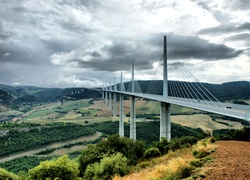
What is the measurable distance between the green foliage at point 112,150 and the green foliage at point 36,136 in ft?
250

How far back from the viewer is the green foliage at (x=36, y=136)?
9879cm

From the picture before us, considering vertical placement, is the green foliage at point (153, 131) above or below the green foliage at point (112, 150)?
below

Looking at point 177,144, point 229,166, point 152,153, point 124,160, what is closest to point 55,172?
point 124,160

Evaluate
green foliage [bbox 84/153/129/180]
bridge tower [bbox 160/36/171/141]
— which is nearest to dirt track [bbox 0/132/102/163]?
bridge tower [bbox 160/36/171/141]

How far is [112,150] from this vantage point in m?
26.8

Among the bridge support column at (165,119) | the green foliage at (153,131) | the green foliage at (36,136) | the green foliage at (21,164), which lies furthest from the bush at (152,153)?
the green foliage at (36,136)

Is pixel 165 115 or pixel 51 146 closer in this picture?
pixel 165 115

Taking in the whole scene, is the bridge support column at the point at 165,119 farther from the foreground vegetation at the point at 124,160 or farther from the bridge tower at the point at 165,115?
the foreground vegetation at the point at 124,160

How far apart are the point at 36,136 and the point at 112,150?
321ft

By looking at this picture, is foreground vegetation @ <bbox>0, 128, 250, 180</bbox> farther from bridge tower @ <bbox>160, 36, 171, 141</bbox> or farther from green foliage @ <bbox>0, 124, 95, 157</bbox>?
green foliage @ <bbox>0, 124, 95, 157</bbox>

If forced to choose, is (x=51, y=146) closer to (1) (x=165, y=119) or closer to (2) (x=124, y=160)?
(1) (x=165, y=119)

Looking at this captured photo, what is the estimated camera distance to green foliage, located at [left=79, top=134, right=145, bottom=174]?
2770 centimetres

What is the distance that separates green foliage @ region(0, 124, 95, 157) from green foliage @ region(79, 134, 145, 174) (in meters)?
76.3

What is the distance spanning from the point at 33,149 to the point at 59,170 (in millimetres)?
81086
